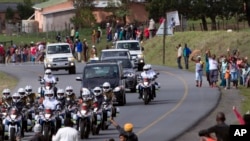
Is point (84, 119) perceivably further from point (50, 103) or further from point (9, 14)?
point (9, 14)

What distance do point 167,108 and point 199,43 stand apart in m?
34.0

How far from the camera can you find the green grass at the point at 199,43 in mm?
67569

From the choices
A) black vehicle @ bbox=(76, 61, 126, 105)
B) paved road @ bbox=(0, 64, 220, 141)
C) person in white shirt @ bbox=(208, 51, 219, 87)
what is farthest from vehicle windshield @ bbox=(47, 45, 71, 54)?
black vehicle @ bbox=(76, 61, 126, 105)

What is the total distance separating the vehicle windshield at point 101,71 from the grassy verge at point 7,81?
13.0m

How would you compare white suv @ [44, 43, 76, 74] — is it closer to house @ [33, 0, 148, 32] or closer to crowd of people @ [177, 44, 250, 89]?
crowd of people @ [177, 44, 250, 89]

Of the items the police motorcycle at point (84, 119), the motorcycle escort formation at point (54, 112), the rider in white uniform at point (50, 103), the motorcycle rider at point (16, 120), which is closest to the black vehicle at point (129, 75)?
the motorcycle escort formation at point (54, 112)

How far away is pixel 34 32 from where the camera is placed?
350ft

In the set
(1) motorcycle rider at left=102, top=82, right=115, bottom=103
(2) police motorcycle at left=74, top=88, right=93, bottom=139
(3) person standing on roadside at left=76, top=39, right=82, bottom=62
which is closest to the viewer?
(2) police motorcycle at left=74, top=88, right=93, bottom=139

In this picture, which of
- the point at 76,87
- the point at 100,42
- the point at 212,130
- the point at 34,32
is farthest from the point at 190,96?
the point at 34,32

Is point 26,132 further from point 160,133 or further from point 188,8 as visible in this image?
point 188,8

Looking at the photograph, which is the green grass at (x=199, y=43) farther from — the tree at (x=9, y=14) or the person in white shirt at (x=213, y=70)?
the tree at (x=9, y=14)

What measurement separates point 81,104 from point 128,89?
1640 centimetres

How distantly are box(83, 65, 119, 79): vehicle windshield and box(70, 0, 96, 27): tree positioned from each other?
56.2 metres

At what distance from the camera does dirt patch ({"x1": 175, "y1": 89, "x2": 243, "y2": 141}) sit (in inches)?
1139
